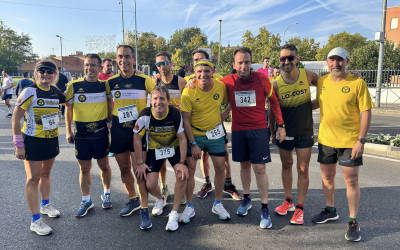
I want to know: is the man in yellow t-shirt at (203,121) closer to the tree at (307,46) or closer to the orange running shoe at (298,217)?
the orange running shoe at (298,217)

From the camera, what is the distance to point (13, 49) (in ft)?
235

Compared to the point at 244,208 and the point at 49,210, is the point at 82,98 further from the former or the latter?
the point at 244,208

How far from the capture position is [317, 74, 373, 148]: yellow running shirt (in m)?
3.03

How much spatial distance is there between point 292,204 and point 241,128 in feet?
4.39

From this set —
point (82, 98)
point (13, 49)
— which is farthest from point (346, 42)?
point (13, 49)

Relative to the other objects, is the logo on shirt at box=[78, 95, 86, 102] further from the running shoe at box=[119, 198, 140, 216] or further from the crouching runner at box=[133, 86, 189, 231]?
the running shoe at box=[119, 198, 140, 216]

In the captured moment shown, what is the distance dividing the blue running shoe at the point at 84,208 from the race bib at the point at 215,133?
1.97m

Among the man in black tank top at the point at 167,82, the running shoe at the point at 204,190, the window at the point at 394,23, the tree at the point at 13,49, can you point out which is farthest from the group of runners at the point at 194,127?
the tree at the point at 13,49

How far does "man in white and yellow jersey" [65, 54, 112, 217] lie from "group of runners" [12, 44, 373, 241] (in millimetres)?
13

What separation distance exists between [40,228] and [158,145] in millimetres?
1687

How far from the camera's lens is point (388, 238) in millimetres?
2932

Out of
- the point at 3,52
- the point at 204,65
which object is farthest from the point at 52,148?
the point at 3,52

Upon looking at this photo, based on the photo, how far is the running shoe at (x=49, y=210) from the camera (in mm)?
3539

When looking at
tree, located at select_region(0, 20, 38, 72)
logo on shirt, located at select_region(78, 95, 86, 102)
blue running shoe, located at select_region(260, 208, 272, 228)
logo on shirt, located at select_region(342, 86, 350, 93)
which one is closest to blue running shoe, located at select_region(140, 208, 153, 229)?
blue running shoe, located at select_region(260, 208, 272, 228)
